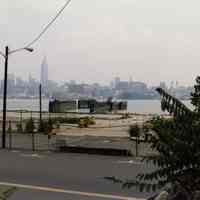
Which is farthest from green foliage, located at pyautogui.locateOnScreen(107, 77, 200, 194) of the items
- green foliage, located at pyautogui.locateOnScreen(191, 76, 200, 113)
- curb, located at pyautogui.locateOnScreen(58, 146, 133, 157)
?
curb, located at pyautogui.locateOnScreen(58, 146, 133, 157)

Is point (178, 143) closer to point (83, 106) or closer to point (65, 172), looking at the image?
point (65, 172)

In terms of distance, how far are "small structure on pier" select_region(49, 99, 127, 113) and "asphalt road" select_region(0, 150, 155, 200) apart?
133ft

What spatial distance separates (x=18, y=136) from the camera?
94.8 ft

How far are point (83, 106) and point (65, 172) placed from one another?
65.7 meters

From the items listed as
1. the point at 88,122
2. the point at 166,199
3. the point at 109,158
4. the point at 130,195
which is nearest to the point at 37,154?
the point at 109,158

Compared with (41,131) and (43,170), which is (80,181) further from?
(41,131)

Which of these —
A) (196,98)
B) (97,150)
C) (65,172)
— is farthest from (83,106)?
(196,98)

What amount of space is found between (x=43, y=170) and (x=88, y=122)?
27.9 meters

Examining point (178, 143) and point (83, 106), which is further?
point (83, 106)

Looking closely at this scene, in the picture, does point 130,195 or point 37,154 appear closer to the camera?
point 130,195

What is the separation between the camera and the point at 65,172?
556 inches

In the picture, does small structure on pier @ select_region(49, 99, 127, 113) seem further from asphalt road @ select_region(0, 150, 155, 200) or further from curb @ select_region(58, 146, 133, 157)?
asphalt road @ select_region(0, 150, 155, 200)

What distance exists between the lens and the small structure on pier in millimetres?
62791

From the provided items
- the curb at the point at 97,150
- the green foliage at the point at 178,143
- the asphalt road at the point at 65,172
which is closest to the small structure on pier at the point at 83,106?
the curb at the point at 97,150
